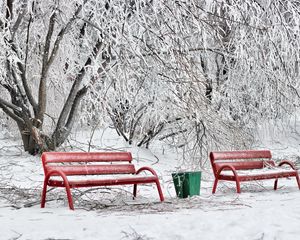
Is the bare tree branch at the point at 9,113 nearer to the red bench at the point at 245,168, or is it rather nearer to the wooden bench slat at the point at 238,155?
the red bench at the point at 245,168

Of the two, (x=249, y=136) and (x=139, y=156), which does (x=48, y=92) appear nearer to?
(x=139, y=156)

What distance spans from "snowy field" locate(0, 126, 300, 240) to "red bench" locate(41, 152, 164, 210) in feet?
0.82

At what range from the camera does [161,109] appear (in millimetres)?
9148

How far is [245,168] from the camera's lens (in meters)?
7.46

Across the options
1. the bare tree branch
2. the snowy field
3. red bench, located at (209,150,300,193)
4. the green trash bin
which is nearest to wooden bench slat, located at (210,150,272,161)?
red bench, located at (209,150,300,193)

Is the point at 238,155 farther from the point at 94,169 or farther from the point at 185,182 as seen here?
the point at 94,169

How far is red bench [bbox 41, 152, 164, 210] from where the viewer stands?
5422 mm

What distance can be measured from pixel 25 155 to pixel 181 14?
463 cm

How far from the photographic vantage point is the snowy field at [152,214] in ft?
12.7

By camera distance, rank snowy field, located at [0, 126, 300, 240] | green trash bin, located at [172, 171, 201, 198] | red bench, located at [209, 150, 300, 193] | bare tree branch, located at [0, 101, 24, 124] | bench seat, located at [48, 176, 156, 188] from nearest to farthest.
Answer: snowy field, located at [0, 126, 300, 240], bench seat, located at [48, 176, 156, 188], green trash bin, located at [172, 171, 201, 198], red bench, located at [209, 150, 300, 193], bare tree branch, located at [0, 101, 24, 124]

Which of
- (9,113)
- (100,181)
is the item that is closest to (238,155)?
(100,181)

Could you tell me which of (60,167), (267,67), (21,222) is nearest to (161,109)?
(267,67)

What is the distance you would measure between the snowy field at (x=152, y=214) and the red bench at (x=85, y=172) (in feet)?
0.82

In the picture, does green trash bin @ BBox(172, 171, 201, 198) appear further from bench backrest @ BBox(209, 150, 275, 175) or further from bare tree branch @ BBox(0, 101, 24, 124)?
bare tree branch @ BBox(0, 101, 24, 124)
